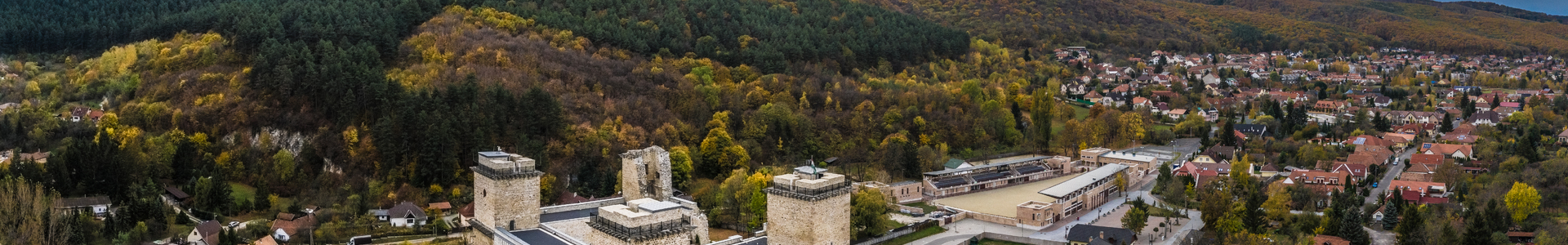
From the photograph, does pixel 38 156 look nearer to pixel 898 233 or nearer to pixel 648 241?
pixel 898 233

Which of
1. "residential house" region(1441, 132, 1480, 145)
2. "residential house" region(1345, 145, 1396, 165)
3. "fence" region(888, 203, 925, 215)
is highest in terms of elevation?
"residential house" region(1441, 132, 1480, 145)

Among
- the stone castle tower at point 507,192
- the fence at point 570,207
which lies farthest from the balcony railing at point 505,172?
the fence at point 570,207

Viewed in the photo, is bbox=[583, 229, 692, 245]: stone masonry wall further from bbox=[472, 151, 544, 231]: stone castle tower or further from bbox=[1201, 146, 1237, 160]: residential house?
bbox=[1201, 146, 1237, 160]: residential house

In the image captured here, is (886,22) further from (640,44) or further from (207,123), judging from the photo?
(207,123)

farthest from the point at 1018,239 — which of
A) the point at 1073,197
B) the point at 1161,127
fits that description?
the point at 1161,127

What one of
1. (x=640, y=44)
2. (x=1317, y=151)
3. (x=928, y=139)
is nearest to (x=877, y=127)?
(x=928, y=139)

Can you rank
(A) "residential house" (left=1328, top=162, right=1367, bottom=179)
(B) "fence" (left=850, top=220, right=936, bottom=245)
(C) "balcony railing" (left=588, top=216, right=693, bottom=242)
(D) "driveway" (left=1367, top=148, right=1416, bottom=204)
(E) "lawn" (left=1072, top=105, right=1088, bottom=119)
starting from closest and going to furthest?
1. (C) "balcony railing" (left=588, top=216, right=693, bottom=242)
2. (B) "fence" (left=850, top=220, right=936, bottom=245)
3. (D) "driveway" (left=1367, top=148, right=1416, bottom=204)
4. (A) "residential house" (left=1328, top=162, right=1367, bottom=179)
5. (E) "lawn" (left=1072, top=105, right=1088, bottom=119)

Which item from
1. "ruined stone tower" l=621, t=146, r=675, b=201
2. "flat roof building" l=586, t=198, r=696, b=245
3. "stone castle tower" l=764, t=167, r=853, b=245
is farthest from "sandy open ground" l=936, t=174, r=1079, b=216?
"flat roof building" l=586, t=198, r=696, b=245

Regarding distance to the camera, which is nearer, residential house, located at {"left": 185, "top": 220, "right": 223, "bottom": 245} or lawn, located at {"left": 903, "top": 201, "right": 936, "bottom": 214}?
residential house, located at {"left": 185, "top": 220, "right": 223, "bottom": 245}
